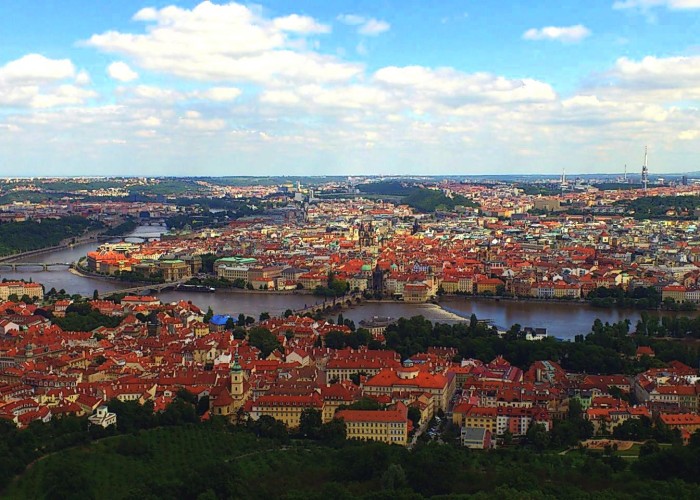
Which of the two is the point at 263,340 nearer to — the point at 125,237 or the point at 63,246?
the point at 63,246

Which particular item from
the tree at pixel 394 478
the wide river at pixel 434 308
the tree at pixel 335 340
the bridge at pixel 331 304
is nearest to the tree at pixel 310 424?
the tree at pixel 394 478

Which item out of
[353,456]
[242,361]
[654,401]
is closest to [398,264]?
[242,361]

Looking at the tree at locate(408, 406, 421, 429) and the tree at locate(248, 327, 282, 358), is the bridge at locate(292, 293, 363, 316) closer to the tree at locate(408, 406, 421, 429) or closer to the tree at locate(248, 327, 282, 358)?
the tree at locate(248, 327, 282, 358)

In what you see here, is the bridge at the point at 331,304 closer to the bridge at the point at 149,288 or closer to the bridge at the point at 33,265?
the bridge at the point at 149,288

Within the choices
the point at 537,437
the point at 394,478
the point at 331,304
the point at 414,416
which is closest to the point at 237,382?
the point at 414,416

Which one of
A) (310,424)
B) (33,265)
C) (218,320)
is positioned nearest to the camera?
(310,424)

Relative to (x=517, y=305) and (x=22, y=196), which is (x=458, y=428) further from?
(x=22, y=196)

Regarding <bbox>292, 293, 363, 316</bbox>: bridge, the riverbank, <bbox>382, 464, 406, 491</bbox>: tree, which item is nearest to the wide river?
<bbox>292, 293, 363, 316</bbox>: bridge

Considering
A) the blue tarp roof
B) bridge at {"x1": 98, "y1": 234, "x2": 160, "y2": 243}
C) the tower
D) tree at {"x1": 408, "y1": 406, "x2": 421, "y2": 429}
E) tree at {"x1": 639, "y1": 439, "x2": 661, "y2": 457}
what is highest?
the tower
